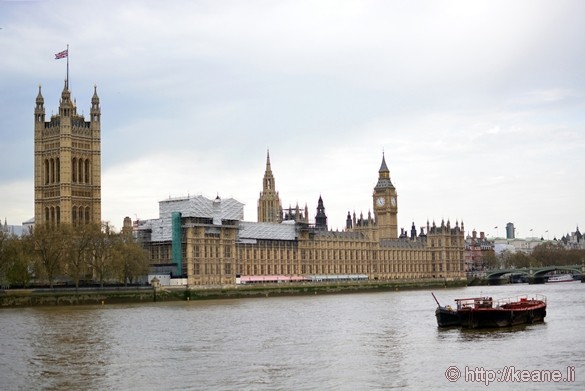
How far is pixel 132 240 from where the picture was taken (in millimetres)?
120500

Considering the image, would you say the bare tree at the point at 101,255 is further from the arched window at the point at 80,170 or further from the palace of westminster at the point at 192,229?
the arched window at the point at 80,170

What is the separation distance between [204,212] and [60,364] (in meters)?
85.0

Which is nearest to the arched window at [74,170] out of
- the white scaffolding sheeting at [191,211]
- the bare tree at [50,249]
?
the white scaffolding sheeting at [191,211]

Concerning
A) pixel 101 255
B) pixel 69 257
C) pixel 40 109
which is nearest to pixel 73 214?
pixel 40 109

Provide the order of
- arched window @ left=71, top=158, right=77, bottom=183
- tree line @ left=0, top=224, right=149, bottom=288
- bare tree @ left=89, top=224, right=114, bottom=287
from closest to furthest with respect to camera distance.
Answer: tree line @ left=0, top=224, right=149, bottom=288 < bare tree @ left=89, top=224, right=114, bottom=287 < arched window @ left=71, top=158, right=77, bottom=183

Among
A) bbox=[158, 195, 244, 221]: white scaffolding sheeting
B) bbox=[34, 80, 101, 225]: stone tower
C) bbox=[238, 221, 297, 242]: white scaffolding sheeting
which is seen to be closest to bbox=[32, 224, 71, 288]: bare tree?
bbox=[158, 195, 244, 221]: white scaffolding sheeting

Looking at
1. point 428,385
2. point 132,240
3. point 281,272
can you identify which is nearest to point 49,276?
point 132,240

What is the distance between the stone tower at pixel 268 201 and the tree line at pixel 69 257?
7572 centimetres

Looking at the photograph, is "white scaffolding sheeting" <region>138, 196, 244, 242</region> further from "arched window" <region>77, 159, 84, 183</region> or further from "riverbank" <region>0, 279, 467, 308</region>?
"arched window" <region>77, 159, 84, 183</region>

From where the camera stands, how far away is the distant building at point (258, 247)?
12850 cm

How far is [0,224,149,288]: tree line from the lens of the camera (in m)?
100

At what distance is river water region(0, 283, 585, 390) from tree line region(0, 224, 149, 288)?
25.7 m

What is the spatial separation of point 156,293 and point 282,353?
213 feet

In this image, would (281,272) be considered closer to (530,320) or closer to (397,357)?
(530,320)
